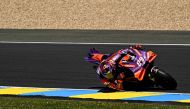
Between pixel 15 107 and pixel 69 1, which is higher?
pixel 69 1

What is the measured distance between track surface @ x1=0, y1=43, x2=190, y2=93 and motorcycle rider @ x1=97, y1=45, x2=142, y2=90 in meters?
0.91

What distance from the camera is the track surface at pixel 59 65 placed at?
14711 millimetres

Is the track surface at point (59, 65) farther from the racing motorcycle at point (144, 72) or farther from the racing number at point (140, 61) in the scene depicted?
the racing number at point (140, 61)

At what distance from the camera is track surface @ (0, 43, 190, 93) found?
579 inches

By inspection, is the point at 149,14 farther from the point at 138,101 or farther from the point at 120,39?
the point at 138,101

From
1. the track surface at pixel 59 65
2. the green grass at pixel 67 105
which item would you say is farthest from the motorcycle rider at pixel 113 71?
the green grass at pixel 67 105

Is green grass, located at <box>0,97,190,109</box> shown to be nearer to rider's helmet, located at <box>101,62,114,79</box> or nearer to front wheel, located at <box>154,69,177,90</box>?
rider's helmet, located at <box>101,62,114,79</box>

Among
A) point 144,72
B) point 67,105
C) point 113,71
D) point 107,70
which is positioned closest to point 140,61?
point 144,72

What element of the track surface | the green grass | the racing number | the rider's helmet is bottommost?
the green grass

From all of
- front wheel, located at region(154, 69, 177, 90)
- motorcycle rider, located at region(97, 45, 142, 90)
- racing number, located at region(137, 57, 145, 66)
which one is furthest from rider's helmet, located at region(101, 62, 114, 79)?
front wheel, located at region(154, 69, 177, 90)

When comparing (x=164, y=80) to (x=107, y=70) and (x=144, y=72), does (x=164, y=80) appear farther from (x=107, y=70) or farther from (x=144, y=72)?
(x=107, y=70)

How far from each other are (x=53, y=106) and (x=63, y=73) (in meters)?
4.87

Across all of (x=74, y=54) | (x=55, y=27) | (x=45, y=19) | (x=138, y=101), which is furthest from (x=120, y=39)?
(x=138, y=101)

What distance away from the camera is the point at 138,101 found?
11969 mm
